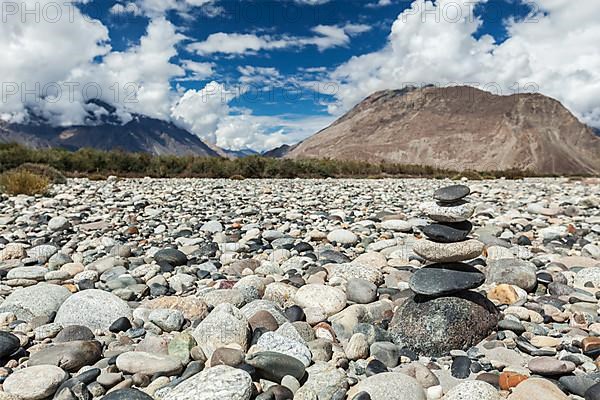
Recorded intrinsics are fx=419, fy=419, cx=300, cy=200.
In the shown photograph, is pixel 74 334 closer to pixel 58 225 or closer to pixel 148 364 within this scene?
pixel 148 364

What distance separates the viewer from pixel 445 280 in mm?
3051

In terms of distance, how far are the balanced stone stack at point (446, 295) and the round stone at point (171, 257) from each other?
2.77m

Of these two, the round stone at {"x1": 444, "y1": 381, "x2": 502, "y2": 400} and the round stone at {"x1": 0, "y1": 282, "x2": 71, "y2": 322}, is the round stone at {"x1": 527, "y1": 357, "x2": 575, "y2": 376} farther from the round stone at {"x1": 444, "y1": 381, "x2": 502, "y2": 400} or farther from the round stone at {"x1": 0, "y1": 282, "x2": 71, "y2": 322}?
the round stone at {"x1": 0, "y1": 282, "x2": 71, "y2": 322}

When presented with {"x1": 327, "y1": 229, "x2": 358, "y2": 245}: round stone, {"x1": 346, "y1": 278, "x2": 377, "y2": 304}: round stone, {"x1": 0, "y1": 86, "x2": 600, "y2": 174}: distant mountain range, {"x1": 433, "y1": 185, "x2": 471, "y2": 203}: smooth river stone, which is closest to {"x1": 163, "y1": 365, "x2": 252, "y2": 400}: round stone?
{"x1": 346, "y1": 278, "x2": 377, "y2": 304}: round stone

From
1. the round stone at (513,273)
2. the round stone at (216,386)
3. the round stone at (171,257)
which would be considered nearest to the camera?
the round stone at (216,386)

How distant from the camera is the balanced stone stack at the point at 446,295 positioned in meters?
2.86

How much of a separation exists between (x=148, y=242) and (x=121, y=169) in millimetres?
22381

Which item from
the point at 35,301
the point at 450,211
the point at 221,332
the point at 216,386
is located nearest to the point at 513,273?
the point at 450,211

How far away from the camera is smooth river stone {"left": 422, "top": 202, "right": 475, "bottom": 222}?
309cm

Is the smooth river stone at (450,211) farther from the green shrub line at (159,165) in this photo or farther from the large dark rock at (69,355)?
the green shrub line at (159,165)

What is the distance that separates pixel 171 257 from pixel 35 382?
106 inches

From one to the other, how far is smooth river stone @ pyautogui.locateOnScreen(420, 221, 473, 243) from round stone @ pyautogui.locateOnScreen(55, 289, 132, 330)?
244 cm

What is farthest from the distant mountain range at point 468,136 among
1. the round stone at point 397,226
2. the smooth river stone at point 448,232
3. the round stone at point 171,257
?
the smooth river stone at point 448,232

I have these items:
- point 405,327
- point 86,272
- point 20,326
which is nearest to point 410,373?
point 405,327
